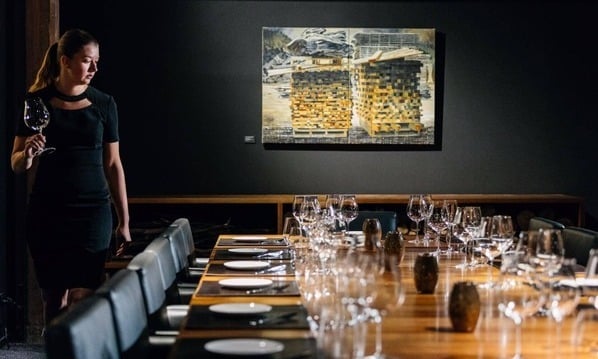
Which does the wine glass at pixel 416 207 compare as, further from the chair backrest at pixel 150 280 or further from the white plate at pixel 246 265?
the chair backrest at pixel 150 280

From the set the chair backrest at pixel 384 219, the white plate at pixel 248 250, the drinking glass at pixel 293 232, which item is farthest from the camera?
the chair backrest at pixel 384 219

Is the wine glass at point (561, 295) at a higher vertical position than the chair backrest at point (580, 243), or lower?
higher

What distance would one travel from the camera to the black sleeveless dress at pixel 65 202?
13.5ft

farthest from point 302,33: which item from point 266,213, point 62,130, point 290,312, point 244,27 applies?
point 290,312

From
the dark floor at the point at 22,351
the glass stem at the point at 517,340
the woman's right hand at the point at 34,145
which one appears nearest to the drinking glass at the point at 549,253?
the glass stem at the point at 517,340

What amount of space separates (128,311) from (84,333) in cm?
53

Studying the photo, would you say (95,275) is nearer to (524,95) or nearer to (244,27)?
(244,27)

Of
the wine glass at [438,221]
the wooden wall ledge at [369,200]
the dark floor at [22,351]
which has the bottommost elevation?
the dark floor at [22,351]

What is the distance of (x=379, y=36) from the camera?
6.75 meters

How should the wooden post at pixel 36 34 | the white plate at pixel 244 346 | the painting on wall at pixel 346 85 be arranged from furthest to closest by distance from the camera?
the painting on wall at pixel 346 85 → the wooden post at pixel 36 34 → the white plate at pixel 244 346

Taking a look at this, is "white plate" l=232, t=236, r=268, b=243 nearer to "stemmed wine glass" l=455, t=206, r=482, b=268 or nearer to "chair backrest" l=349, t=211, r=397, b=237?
"chair backrest" l=349, t=211, r=397, b=237

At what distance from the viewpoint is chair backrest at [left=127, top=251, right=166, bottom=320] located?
3031mm

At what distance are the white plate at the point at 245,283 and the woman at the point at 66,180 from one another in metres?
1.11

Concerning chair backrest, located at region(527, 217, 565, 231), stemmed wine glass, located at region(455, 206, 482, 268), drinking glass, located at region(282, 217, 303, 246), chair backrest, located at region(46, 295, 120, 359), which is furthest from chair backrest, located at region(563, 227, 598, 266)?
chair backrest, located at region(46, 295, 120, 359)
